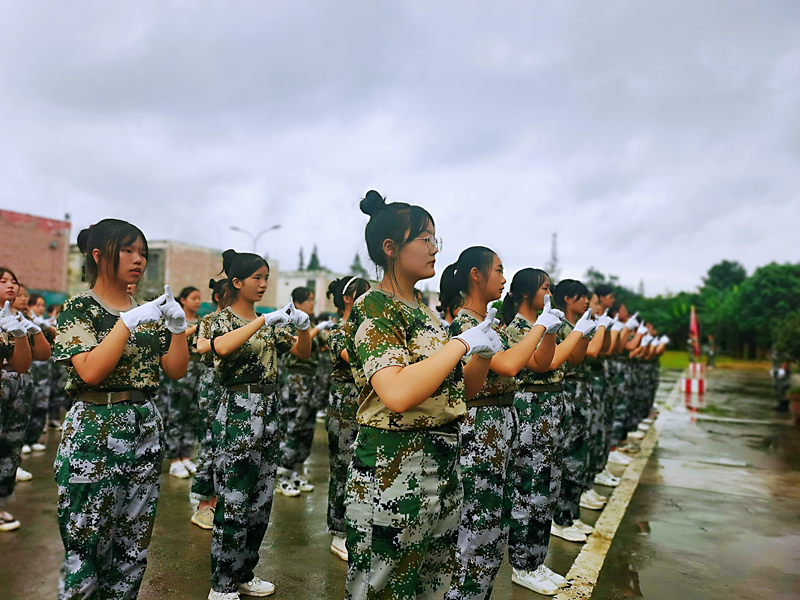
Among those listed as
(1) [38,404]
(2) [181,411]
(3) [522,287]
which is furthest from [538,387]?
(1) [38,404]

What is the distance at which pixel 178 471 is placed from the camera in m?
6.22

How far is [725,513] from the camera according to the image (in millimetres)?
5664

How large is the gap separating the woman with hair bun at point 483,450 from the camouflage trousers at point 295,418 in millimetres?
2963

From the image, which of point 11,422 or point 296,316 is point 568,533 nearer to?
point 296,316

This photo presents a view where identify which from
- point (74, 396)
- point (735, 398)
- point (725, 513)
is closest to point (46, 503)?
point (74, 396)

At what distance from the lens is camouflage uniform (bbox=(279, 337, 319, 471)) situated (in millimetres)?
5742

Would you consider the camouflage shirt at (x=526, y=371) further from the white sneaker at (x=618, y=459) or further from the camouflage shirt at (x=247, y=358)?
the white sneaker at (x=618, y=459)

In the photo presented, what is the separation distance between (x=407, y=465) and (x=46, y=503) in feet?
14.9

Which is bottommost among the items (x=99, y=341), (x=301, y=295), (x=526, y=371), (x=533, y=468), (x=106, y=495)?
(x=533, y=468)

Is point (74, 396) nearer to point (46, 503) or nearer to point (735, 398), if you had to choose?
point (46, 503)

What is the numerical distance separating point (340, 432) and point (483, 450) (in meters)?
→ 1.67

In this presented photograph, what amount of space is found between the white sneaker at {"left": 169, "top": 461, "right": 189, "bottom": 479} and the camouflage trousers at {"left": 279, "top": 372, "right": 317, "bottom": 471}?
1.16m

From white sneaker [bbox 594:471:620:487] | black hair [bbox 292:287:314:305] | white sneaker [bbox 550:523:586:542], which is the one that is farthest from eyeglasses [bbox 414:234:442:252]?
white sneaker [bbox 594:471:620:487]

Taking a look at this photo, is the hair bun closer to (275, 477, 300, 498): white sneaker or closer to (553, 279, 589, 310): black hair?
(553, 279, 589, 310): black hair
